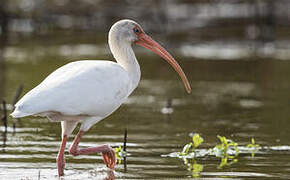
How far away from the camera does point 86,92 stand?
32.9ft

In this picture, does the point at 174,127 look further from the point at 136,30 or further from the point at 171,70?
the point at 171,70

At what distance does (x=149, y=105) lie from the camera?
1709 centimetres

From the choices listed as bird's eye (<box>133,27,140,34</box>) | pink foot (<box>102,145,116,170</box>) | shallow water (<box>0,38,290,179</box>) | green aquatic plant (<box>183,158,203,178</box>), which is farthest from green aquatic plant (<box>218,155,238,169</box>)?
bird's eye (<box>133,27,140,34</box>)

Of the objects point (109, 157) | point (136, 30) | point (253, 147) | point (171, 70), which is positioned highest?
point (171, 70)

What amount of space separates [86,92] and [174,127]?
4.31 metres

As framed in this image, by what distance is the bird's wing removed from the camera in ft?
31.3

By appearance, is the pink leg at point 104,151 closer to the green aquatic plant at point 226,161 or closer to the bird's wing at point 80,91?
the bird's wing at point 80,91

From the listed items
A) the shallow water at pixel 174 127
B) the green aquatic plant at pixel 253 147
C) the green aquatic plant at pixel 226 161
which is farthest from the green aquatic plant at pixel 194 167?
the green aquatic plant at pixel 253 147

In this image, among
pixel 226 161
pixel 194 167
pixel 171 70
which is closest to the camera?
pixel 194 167

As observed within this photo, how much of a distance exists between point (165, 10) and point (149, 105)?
2400 cm

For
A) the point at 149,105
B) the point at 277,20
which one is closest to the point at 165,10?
the point at 277,20

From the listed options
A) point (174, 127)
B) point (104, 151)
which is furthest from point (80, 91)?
point (174, 127)

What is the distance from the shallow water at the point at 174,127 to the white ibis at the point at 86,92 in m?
0.60

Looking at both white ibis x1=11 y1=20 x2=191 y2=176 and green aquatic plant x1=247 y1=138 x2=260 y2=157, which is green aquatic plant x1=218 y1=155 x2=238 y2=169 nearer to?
green aquatic plant x1=247 y1=138 x2=260 y2=157
